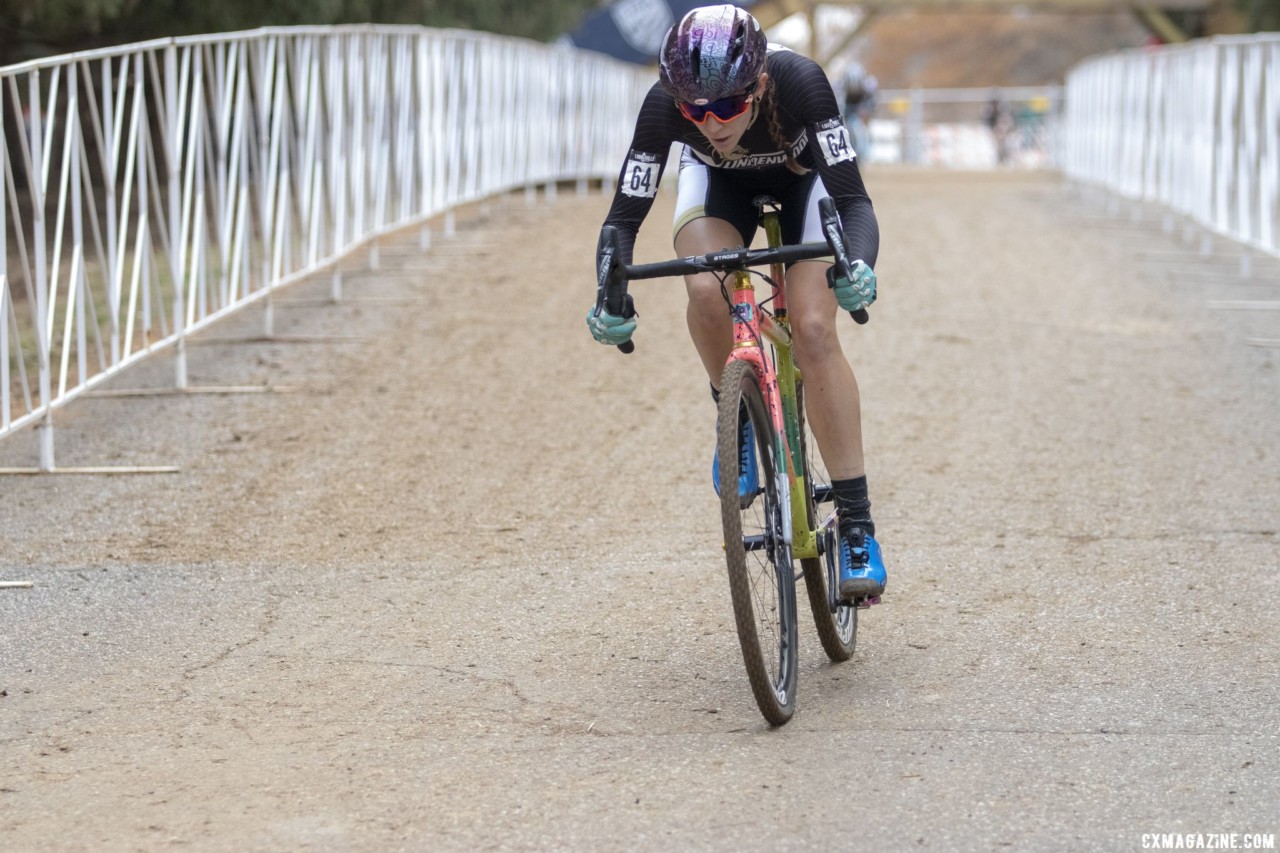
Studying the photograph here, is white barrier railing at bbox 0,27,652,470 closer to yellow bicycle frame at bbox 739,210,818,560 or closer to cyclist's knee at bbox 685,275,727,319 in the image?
cyclist's knee at bbox 685,275,727,319

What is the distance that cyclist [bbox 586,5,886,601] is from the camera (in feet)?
14.7

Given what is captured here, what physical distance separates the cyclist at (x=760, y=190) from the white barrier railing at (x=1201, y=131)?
29.4ft

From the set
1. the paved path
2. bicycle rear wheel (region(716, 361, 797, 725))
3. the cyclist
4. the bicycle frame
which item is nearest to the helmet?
the cyclist

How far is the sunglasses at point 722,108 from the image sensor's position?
4.53 m

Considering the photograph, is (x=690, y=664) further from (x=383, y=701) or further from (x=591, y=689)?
(x=383, y=701)

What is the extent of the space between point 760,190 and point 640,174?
1.53ft

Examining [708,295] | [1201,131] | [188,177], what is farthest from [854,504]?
[1201,131]

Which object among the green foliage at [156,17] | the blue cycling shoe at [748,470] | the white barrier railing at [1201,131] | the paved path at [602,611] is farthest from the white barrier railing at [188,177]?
the white barrier railing at [1201,131]

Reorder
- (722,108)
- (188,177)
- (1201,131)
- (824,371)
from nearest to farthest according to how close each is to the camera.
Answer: (722,108) < (824,371) < (188,177) < (1201,131)

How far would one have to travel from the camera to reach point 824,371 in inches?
190

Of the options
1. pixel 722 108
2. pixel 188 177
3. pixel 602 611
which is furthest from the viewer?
pixel 188 177

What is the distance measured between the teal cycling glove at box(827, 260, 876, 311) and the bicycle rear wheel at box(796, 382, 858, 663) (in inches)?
20.8

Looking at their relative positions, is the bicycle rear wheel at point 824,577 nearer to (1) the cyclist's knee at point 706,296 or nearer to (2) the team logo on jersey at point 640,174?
(1) the cyclist's knee at point 706,296

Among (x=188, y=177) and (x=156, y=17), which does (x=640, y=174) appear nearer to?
(x=188, y=177)
